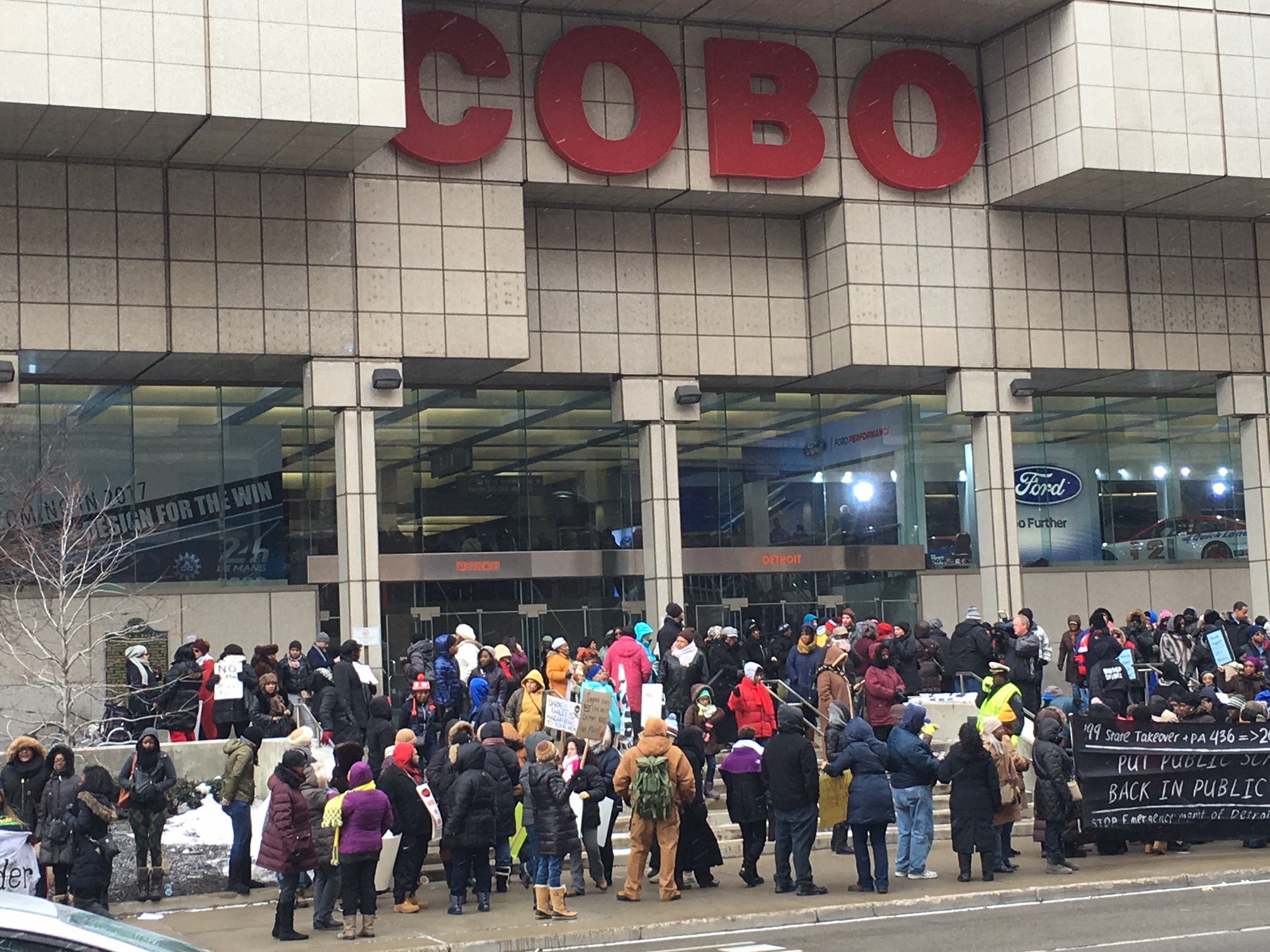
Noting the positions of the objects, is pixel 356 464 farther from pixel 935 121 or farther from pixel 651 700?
pixel 935 121

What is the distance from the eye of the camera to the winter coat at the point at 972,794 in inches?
634

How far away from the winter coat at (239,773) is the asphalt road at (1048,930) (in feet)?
14.4

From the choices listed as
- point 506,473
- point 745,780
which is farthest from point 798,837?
point 506,473

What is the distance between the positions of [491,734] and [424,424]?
49.1 feet

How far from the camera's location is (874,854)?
51.4 feet

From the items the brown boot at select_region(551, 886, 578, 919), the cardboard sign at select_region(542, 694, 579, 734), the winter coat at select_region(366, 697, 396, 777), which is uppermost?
the cardboard sign at select_region(542, 694, 579, 734)

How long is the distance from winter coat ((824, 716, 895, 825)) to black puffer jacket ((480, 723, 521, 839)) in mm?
3238

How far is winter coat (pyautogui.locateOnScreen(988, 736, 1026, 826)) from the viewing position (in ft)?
55.0

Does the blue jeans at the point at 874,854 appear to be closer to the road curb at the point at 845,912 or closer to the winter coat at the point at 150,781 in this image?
the road curb at the point at 845,912

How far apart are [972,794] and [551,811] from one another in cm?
429

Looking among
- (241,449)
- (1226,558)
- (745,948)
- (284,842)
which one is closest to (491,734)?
(284,842)

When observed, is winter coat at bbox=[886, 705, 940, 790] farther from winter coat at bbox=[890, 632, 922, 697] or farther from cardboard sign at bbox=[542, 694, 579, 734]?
winter coat at bbox=[890, 632, 922, 697]

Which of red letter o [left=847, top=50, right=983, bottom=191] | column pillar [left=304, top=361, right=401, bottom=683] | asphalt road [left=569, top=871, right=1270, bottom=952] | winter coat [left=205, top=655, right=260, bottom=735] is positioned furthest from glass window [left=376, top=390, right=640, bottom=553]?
asphalt road [left=569, top=871, right=1270, bottom=952]

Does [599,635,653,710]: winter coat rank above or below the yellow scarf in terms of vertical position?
above
